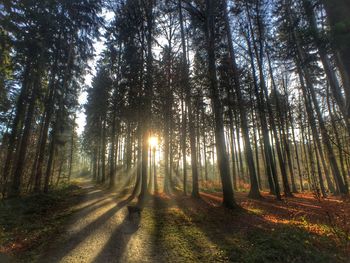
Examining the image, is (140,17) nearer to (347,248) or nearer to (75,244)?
(75,244)

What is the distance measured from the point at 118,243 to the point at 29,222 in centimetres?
460

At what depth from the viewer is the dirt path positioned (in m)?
5.42

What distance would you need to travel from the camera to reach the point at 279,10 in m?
14.6

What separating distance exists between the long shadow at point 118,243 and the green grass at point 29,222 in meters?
1.84

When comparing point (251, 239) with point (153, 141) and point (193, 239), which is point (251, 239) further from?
point (153, 141)

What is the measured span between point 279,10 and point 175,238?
54.4 feet

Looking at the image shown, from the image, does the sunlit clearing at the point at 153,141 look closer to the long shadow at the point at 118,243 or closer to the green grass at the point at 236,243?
the long shadow at the point at 118,243

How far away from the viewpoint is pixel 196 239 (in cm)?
662

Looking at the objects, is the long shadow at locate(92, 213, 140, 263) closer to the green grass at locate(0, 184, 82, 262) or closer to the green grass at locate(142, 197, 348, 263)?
the green grass at locate(142, 197, 348, 263)

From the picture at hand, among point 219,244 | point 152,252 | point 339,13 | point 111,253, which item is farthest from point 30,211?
point 339,13

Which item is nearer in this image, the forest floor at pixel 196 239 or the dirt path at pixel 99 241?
the forest floor at pixel 196 239

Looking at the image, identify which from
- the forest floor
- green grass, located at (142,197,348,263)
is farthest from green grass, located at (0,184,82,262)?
green grass, located at (142,197,348,263)

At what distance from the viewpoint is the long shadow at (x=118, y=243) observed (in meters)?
5.36

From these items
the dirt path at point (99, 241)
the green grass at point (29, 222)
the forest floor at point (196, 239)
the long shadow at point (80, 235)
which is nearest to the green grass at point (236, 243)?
the forest floor at point (196, 239)
